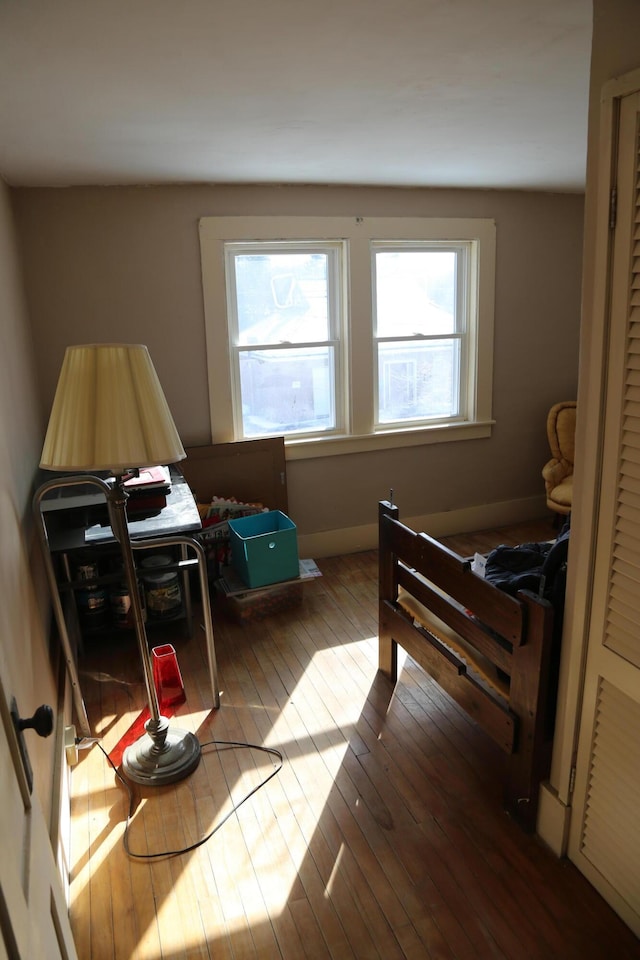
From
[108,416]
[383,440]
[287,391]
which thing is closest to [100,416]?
[108,416]

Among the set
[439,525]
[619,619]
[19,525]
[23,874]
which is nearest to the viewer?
[23,874]

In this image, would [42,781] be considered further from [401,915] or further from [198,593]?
[198,593]

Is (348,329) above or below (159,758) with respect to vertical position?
above

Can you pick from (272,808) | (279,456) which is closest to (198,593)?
(279,456)

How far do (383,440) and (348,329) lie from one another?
76cm

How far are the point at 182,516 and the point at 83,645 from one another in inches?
35.9

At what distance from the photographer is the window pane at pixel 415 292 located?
4.12m

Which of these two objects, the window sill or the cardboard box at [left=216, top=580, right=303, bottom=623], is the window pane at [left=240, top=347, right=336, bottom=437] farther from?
the cardboard box at [left=216, top=580, right=303, bottom=623]

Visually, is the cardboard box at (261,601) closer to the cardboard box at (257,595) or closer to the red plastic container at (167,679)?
the cardboard box at (257,595)

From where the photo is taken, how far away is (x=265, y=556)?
3.32 meters

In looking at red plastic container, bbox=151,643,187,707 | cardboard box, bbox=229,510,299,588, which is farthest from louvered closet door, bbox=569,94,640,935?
cardboard box, bbox=229,510,299,588

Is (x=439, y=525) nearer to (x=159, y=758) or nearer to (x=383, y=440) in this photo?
(x=383, y=440)

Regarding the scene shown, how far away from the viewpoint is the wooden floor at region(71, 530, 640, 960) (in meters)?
1.69

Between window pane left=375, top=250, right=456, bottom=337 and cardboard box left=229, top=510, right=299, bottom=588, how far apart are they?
5.22 feet
